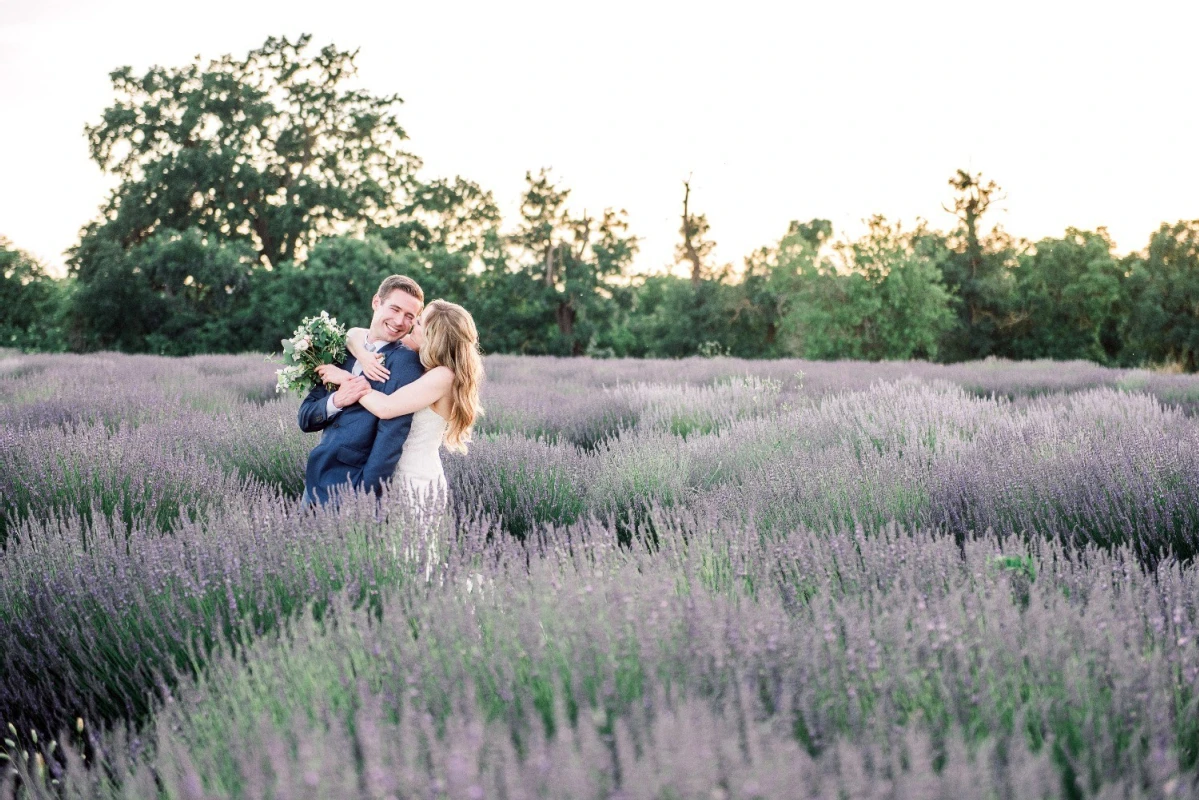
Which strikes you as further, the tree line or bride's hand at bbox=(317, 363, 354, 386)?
the tree line

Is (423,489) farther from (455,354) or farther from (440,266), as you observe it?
(440,266)

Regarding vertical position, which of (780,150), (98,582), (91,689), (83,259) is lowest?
(91,689)

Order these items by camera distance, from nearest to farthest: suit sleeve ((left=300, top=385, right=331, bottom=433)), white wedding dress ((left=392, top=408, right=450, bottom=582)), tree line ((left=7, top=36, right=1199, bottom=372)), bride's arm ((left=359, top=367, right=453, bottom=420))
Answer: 1. white wedding dress ((left=392, top=408, right=450, bottom=582))
2. bride's arm ((left=359, top=367, right=453, bottom=420))
3. suit sleeve ((left=300, top=385, right=331, bottom=433))
4. tree line ((left=7, top=36, right=1199, bottom=372))

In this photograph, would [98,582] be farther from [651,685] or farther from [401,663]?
[651,685]

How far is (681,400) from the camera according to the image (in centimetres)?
795

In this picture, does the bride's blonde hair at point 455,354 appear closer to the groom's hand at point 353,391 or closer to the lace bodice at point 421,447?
the lace bodice at point 421,447

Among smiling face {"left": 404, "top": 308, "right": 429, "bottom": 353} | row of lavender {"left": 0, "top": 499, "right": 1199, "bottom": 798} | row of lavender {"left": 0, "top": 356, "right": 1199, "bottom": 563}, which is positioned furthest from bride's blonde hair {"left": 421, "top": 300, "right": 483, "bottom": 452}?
row of lavender {"left": 0, "top": 499, "right": 1199, "bottom": 798}

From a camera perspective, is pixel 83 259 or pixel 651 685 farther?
pixel 83 259

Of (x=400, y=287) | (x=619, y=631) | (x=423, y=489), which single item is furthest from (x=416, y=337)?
(x=619, y=631)

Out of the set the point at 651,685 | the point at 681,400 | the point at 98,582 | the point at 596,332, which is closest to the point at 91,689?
the point at 98,582

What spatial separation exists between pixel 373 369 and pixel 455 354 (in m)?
0.38

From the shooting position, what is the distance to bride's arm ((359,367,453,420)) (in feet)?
12.5

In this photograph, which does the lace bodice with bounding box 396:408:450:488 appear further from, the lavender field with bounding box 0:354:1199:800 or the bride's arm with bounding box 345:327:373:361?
the lavender field with bounding box 0:354:1199:800

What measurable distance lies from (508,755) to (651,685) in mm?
465
